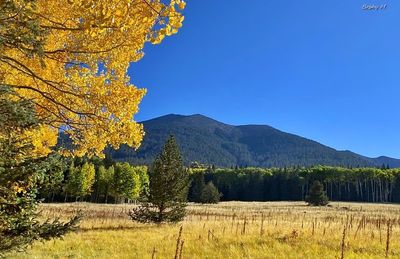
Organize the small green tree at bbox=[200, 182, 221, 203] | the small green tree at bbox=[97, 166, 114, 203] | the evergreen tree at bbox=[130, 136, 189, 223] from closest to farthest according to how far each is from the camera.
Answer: the evergreen tree at bbox=[130, 136, 189, 223]
the small green tree at bbox=[200, 182, 221, 203]
the small green tree at bbox=[97, 166, 114, 203]

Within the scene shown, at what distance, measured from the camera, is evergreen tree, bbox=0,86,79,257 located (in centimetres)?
630

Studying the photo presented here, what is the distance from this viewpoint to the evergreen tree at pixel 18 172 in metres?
6.30

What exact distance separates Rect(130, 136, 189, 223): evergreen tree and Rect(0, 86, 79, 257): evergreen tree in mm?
20194

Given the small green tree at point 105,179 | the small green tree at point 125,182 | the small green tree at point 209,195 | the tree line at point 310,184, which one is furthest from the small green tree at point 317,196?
the tree line at point 310,184

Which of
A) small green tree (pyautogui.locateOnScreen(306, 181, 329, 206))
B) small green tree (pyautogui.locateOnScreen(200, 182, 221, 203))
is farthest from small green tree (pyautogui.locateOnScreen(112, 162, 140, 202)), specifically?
small green tree (pyautogui.locateOnScreen(306, 181, 329, 206))

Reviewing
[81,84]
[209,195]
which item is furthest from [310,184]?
[81,84]

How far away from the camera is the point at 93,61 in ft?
25.7

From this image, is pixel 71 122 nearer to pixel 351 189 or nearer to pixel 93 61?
pixel 93 61

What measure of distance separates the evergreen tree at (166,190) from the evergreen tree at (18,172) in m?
20.2

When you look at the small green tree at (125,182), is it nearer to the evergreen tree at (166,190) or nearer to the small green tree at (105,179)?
the small green tree at (105,179)

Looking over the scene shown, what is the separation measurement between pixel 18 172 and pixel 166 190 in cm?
2167

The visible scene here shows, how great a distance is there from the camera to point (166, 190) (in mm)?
28406

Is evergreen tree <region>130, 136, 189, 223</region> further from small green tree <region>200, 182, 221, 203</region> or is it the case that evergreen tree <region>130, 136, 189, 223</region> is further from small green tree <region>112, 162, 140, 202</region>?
small green tree <region>112, 162, 140, 202</region>

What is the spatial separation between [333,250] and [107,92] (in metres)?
10.2
